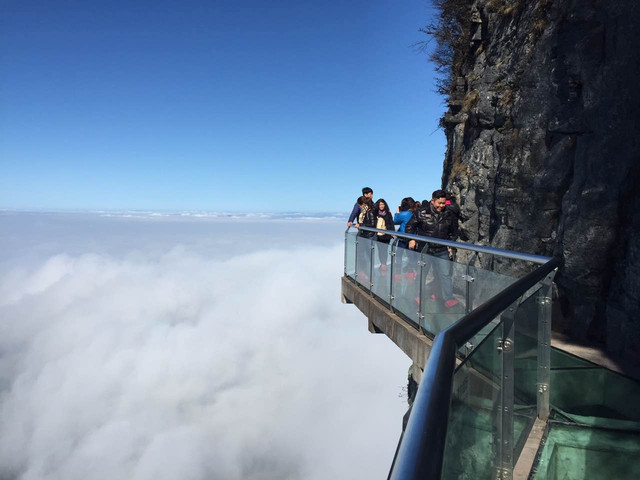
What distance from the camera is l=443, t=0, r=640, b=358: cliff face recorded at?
6.32 m

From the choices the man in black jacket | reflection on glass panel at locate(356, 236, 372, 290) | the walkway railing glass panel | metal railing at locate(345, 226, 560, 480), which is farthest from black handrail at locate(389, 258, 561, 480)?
reflection on glass panel at locate(356, 236, 372, 290)

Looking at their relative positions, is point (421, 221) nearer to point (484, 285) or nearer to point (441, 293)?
point (441, 293)

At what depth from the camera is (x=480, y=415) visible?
2061 mm

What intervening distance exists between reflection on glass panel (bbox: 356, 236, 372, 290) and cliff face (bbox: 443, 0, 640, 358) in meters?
2.41

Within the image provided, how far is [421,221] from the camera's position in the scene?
8422mm

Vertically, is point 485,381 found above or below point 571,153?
below

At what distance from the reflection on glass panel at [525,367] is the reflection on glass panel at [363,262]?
5474mm

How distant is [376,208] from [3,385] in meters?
223

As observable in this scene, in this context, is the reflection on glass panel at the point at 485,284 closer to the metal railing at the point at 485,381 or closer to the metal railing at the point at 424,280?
the metal railing at the point at 424,280

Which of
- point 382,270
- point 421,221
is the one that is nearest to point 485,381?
point 382,270

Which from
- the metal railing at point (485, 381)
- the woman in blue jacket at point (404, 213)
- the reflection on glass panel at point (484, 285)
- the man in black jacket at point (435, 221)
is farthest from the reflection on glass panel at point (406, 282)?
the woman in blue jacket at point (404, 213)

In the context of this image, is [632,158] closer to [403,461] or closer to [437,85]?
[403,461]

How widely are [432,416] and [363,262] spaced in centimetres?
854

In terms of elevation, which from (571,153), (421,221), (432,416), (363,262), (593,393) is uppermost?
(571,153)
